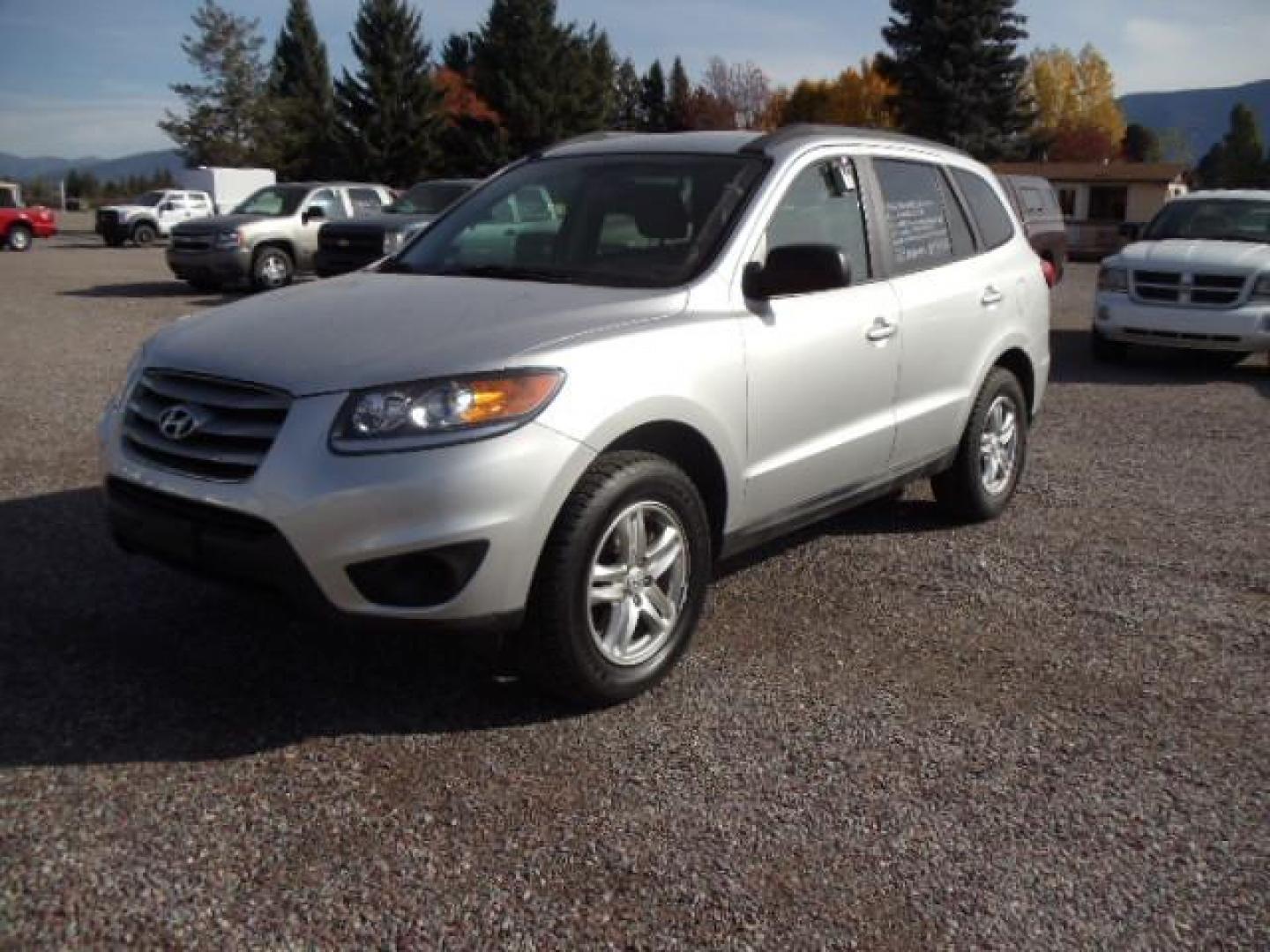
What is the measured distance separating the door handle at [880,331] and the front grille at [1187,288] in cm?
790

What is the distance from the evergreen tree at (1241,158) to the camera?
81.3 meters

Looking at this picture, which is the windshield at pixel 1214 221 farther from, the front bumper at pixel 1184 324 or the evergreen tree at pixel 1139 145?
the evergreen tree at pixel 1139 145

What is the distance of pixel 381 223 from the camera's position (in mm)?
16266

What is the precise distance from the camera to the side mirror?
393 cm

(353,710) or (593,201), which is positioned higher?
(593,201)

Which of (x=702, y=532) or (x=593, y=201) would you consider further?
(x=593, y=201)

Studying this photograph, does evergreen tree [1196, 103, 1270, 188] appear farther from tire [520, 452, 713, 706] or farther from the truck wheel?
tire [520, 452, 713, 706]

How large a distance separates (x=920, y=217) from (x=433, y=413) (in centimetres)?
281

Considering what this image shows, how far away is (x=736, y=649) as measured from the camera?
13.8 feet

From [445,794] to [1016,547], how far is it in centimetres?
332

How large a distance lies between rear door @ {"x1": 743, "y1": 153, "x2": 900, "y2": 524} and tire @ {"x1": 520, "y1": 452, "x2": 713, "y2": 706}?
0.42 metres

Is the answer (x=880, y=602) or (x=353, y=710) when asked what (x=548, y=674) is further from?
(x=880, y=602)

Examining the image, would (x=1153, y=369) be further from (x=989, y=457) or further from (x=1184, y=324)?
(x=989, y=457)

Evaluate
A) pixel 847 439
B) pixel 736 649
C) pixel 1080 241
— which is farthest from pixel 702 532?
pixel 1080 241
